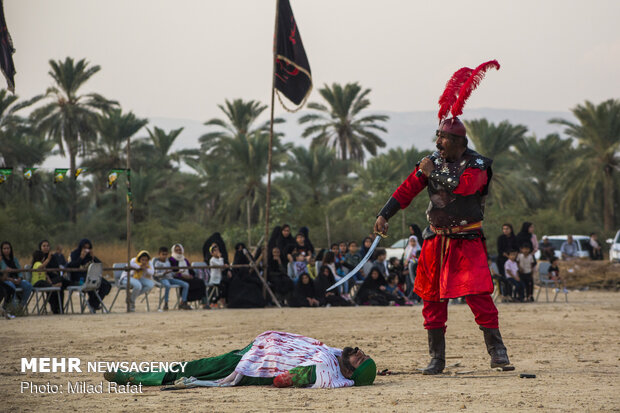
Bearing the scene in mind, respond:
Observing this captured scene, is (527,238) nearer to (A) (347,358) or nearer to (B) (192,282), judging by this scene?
(B) (192,282)

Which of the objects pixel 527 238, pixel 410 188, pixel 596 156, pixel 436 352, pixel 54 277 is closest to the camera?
pixel 436 352

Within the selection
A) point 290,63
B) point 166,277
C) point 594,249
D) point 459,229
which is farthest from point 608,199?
point 459,229

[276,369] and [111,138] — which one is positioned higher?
[111,138]

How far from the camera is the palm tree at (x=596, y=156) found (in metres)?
38.7

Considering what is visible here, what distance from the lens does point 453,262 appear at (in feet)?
23.2

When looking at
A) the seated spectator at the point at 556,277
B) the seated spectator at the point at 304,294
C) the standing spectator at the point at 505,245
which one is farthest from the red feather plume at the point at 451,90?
the seated spectator at the point at 556,277

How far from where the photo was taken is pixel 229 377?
6.49 meters

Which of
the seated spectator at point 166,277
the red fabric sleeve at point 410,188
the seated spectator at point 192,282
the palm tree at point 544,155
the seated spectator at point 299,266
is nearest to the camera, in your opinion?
the red fabric sleeve at point 410,188

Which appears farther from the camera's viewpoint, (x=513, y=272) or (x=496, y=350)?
(x=513, y=272)

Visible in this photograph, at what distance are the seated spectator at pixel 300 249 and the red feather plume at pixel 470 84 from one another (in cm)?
1131

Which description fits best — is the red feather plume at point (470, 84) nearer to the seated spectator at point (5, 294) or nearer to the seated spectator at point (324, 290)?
the seated spectator at point (5, 294)

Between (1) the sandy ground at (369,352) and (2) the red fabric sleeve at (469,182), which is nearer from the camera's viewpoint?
(1) the sandy ground at (369,352)

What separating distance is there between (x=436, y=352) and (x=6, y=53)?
4558 mm

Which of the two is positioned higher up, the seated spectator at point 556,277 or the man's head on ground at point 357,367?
the seated spectator at point 556,277
